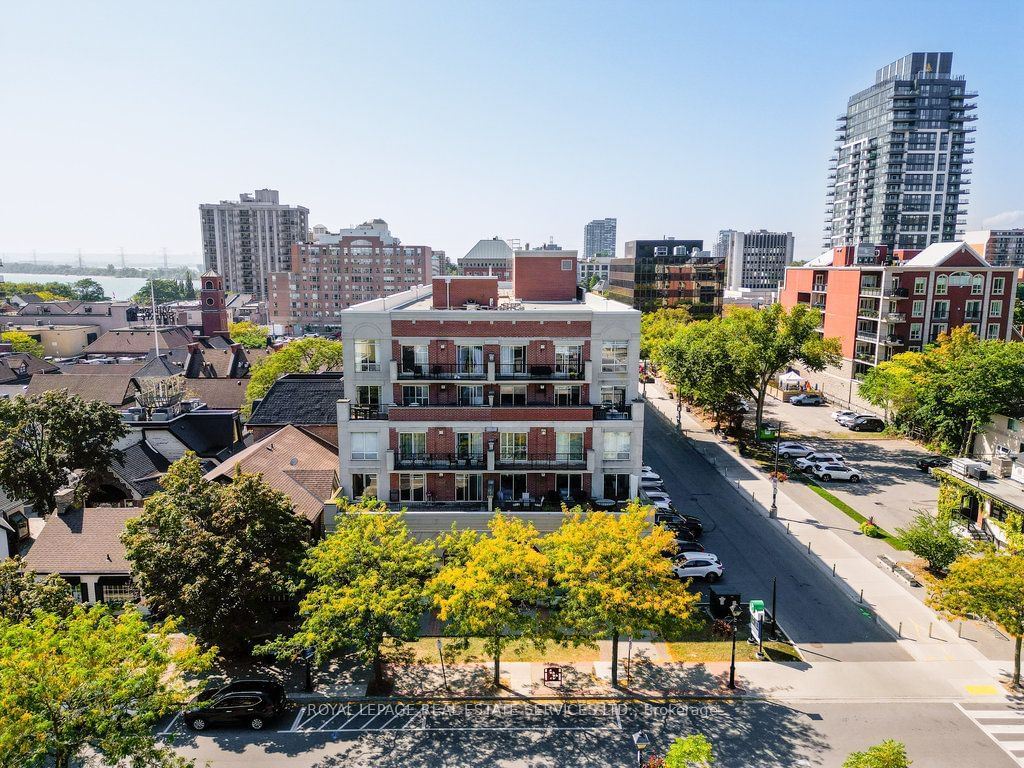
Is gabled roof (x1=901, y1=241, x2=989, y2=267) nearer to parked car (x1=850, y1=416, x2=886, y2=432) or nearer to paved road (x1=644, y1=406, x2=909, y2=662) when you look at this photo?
parked car (x1=850, y1=416, x2=886, y2=432)

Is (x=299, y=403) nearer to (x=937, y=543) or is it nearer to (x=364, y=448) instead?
(x=364, y=448)

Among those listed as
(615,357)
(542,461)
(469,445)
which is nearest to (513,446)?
(542,461)

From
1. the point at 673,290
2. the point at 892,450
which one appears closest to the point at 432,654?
the point at 892,450

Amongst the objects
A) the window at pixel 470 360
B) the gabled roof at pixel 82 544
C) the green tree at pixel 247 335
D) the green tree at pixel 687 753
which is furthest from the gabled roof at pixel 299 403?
the green tree at pixel 247 335

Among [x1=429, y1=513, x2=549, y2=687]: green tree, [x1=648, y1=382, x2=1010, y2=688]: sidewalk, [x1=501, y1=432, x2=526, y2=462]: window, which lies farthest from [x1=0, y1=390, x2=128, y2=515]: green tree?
[x1=648, y1=382, x2=1010, y2=688]: sidewalk

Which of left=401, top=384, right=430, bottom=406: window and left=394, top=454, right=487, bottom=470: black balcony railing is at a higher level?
left=401, top=384, right=430, bottom=406: window

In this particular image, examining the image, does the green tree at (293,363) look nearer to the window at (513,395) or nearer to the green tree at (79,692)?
the window at (513,395)

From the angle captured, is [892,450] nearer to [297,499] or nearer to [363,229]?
[297,499]
